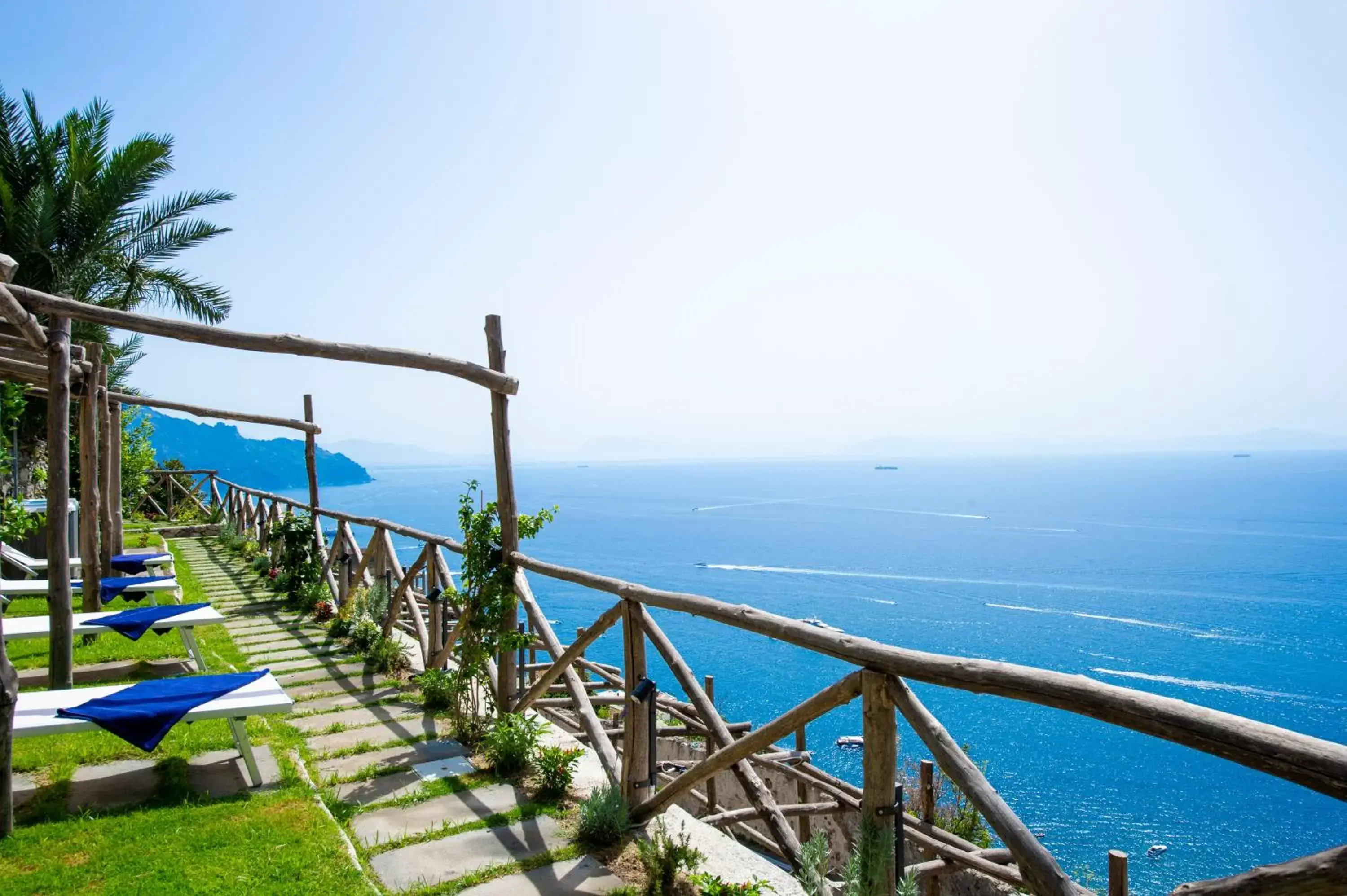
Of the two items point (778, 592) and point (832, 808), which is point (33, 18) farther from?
point (778, 592)

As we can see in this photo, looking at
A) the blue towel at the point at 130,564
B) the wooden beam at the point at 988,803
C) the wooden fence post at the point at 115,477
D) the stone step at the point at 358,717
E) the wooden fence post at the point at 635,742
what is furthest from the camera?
the wooden fence post at the point at 115,477

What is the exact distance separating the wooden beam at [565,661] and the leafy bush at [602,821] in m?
0.85

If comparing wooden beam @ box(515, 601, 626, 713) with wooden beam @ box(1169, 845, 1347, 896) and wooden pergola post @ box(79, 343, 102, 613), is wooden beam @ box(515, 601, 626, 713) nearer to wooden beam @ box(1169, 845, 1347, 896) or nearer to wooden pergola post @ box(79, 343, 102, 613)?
wooden beam @ box(1169, 845, 1347, 896)

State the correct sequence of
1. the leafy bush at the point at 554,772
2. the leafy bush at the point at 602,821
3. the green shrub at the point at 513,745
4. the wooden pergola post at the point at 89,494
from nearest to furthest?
the leafy bush at the point at 602,821
the leafy bush at the point at 554,772
the green shrub at the point at 513,745
the wooden pergola post at the point at 89,494

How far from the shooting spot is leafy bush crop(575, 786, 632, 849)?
3.52 m

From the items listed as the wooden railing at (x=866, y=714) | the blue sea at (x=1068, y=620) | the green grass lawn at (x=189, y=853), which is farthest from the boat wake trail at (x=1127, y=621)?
the green grass lawn at (x=189, y=853)

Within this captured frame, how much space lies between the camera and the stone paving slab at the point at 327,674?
613 centimetres

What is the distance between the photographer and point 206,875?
308cm

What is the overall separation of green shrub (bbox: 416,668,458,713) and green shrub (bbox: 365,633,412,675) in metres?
0.92

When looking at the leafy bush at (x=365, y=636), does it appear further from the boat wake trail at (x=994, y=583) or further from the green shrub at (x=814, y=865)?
the boat wake trail at (x=994, y=583)

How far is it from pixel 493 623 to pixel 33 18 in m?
10.1

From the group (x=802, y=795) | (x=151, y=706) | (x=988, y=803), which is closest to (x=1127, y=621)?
(x=802, y=795)

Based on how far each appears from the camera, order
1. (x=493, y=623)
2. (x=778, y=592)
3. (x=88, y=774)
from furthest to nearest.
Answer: (x=778, y=592) < (x=493, y=623) < (x=88, y=774)

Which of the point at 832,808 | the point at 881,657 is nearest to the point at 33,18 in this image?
the point at 881,657
